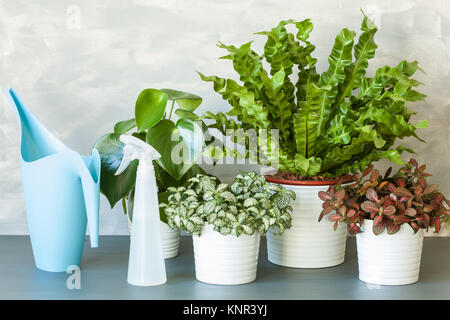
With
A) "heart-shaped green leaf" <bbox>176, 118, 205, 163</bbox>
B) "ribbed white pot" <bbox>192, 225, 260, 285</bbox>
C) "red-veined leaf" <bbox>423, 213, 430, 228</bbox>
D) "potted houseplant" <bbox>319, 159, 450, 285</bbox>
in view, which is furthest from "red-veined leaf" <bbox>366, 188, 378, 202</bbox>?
"heart-shaped green leaf" <bbox>176, 118, 205, 163</bbox>

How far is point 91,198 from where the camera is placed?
3.91ft

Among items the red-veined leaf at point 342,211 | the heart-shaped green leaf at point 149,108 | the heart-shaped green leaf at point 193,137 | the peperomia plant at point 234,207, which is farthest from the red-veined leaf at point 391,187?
the heart-shaped green leaf at point 149,108

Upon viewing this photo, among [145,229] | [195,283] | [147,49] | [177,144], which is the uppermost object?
[147,49]

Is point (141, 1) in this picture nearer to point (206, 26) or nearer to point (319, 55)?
point (206, 26)

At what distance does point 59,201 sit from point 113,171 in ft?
0.49

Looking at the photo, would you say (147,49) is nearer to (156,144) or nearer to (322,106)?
(156,144)

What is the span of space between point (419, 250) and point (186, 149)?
1.81 ft

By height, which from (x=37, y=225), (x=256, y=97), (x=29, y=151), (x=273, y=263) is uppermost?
(x=256, y=97)

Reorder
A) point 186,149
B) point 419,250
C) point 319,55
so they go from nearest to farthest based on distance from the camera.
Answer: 1. point 419,250
2. point 186,149
3. point 319,55

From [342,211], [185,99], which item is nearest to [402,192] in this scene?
[342,211]

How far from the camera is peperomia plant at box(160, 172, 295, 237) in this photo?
1137 millimetres

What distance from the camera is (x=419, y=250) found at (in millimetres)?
1188

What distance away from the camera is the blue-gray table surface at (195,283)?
1.11 meters
